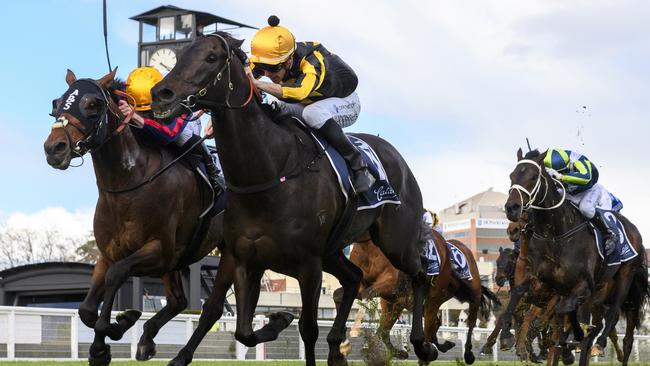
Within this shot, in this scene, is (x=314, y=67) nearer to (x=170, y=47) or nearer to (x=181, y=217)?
(x=181, y=217)

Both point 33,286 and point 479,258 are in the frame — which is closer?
point 33,286

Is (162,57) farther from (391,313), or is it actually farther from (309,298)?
(309,298)

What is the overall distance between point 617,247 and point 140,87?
20.2 ft

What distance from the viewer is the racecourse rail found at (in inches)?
547

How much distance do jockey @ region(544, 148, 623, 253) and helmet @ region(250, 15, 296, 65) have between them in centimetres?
510

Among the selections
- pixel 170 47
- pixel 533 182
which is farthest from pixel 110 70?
pixel 170 47

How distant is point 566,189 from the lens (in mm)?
11906

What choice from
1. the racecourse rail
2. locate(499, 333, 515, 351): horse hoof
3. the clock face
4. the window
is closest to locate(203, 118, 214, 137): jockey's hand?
Answer: locate(499, 333, 515, 351): horse hoof

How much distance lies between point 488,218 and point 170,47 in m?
90.6

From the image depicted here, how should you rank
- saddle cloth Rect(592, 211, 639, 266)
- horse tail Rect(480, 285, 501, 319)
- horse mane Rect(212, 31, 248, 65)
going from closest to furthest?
horse mane Rect(212, 31, 248, 65) → saddle cloth Rect(592, 211, 639, 266) → horse tail Rect(480, 285, 501, 319)

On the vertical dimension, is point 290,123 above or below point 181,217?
above

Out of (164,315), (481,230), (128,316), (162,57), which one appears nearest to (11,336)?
(164,315)

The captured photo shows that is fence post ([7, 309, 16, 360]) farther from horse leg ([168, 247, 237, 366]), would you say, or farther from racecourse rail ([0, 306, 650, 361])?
horse leg ([168, 247, 237, 366])

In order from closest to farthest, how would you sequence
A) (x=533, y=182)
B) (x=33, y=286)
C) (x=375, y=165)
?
1. (x=375, y=165)
2. (x=533, y=182)
3. (x=33, y=286)
